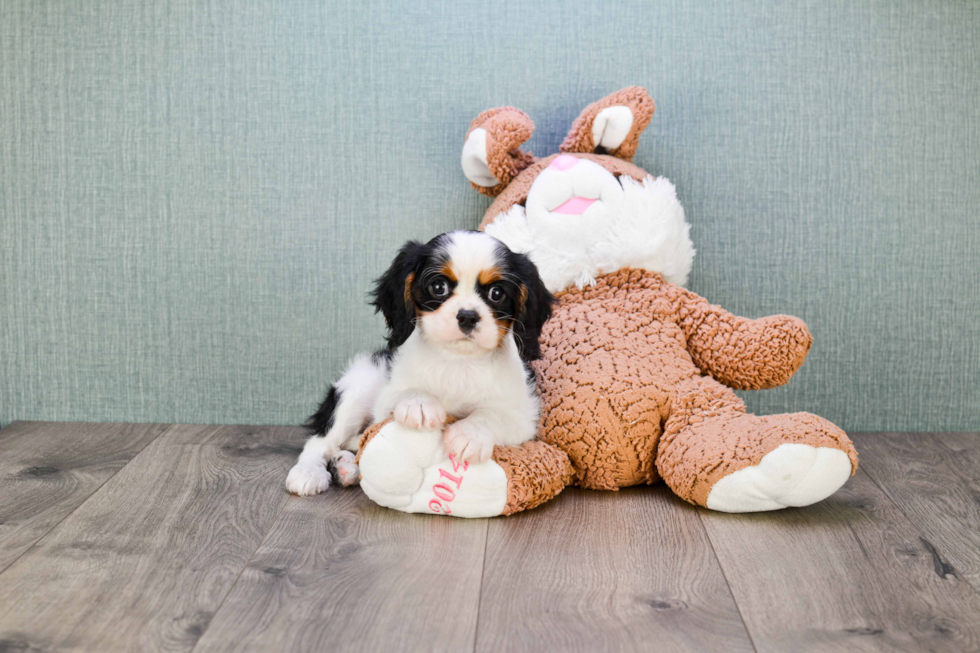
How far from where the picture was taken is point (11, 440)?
2.03 metres

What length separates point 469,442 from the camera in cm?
145

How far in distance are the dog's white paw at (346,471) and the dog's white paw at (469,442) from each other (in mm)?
314

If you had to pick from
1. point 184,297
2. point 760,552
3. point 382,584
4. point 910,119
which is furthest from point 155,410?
point 910,119

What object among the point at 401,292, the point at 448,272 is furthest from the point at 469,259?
the point at 401,292

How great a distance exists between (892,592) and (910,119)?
140cm

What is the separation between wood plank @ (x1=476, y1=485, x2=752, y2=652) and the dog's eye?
1.47 ft

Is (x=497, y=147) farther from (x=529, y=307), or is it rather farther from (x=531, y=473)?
(x=531, y=473)

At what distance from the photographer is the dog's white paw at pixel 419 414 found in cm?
143

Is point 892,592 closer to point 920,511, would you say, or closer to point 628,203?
point 920,511

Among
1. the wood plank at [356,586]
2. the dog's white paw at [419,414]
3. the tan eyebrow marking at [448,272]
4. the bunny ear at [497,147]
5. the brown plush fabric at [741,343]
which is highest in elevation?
the bunny ear at [497,147]

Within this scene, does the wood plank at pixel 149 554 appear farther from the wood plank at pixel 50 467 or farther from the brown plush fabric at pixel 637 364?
the brown plush fabric at pixel 637 364

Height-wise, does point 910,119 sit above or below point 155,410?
above

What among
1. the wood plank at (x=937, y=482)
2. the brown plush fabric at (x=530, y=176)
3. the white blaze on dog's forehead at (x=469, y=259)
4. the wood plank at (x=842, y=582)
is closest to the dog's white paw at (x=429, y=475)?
the white blaze on dog's forehead at (x=469, y=259)

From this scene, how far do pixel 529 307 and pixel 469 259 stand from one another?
0.16 meters
